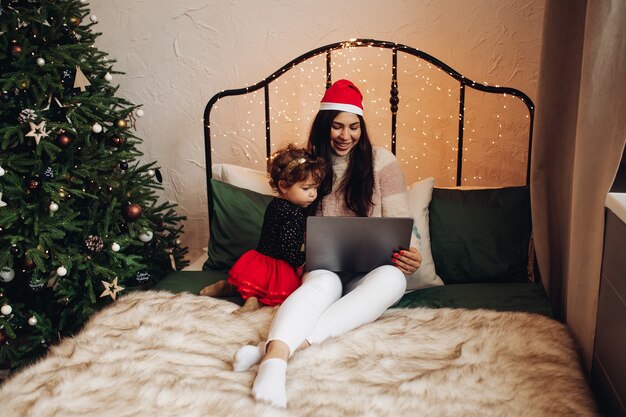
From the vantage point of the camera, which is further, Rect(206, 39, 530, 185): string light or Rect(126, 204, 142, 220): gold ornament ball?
Rect(206, 39, 530, 185): string light

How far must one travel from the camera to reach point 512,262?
5.80 ft

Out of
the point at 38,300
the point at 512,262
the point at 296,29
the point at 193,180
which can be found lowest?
the point at 38,300

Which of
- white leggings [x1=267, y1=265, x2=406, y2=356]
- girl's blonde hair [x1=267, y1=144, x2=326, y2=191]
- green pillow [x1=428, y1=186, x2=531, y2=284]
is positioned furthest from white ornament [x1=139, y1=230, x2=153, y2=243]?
green pillow [x1=428, y1=186, x2=531, y2=284]

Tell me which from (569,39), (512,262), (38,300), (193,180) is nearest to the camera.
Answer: (569,39)

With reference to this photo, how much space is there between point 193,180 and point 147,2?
2.54 feet

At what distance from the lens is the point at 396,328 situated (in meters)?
1.39

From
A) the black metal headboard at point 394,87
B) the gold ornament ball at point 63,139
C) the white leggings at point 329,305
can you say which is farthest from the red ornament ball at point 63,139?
the white leggings at point 329,305

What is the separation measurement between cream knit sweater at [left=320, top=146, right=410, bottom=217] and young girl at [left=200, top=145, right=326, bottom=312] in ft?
0.48

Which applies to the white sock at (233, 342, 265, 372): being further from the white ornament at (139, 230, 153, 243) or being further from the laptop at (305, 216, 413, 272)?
the white ornament at (139, 230, 153, 243)

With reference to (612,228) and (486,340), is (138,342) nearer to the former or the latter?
(486,340)

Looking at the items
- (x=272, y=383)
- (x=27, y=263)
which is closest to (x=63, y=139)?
(x=27, y=263)

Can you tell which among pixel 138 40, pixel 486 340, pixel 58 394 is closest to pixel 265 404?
pixel 58 394

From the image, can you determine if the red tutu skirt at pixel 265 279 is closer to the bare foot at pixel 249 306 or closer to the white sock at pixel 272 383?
the bare foot at pixel 249 306

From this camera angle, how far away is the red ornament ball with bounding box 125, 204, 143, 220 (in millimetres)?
1869
